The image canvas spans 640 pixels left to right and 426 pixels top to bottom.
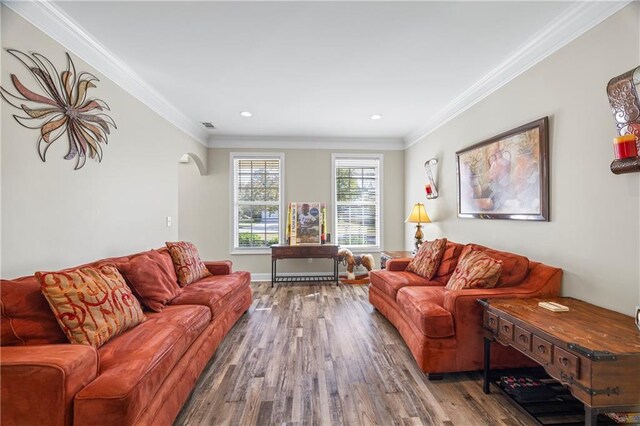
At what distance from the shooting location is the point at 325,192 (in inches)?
211

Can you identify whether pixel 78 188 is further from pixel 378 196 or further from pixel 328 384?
A: pixel 378 196

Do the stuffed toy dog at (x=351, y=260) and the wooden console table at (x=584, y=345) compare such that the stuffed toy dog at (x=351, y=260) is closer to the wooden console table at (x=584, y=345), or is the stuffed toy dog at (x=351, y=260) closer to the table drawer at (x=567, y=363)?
the wooden console table at (x=584, y=345)

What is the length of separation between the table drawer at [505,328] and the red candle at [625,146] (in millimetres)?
1151

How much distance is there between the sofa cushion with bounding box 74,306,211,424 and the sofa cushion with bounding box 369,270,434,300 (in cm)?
191

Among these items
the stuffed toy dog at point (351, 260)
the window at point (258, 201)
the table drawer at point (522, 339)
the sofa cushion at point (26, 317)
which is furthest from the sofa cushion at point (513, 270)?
the window at point (258, 201)

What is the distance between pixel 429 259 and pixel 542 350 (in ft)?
5.71

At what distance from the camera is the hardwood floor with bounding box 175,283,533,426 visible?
174 centimetres

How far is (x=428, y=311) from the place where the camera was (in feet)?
7.03

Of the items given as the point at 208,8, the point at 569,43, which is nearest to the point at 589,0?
the point at 569,43

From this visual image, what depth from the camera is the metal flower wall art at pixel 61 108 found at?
71.2 inches

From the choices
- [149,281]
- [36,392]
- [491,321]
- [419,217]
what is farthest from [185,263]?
[419,217]

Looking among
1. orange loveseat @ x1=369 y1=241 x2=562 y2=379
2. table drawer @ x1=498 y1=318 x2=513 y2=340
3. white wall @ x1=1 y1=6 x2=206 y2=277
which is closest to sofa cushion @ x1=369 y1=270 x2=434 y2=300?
orange loveseat @ x1=369 y1=241 x2=562 y2=379

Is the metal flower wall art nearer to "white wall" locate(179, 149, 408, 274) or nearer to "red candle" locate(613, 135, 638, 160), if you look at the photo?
"white wall" locate(179, 149, 408, 274)

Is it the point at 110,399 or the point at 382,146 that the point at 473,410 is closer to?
the point at 110,399
